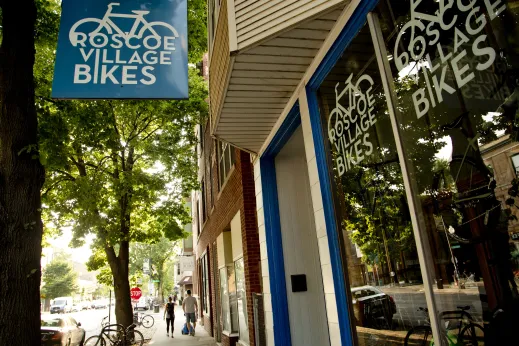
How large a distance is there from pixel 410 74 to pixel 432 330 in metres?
1.70

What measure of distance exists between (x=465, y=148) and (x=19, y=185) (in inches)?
191

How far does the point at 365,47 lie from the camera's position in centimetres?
304

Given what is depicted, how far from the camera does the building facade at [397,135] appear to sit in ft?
6.79

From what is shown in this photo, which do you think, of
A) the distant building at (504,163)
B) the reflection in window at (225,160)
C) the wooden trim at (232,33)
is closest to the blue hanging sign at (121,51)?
the wooden trim at (232,33)

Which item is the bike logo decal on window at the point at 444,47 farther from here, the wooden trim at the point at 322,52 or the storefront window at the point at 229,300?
the storefront window at the point at 229,300

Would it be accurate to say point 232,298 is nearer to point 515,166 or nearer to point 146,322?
point 515,166

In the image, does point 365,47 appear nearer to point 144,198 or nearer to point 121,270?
point 144,198

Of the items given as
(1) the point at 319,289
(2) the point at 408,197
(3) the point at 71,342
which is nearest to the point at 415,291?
(2) the point at 408,197

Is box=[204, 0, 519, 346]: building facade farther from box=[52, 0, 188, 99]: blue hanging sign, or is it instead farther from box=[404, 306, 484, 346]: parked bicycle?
box=[52, 0, 188, 99]: blue hanging sign

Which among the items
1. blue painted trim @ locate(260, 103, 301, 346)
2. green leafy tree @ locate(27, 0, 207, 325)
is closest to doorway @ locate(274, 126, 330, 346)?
blue painted trim @ locate(260, 103, 301, 346)

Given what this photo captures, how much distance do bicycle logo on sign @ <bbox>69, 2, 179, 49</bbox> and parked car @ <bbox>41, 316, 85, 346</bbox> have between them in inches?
378

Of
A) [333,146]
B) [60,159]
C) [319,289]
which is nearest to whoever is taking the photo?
[333,146]

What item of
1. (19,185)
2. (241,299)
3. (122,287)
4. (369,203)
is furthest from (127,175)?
(369,203)

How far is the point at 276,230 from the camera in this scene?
17.8 ft
